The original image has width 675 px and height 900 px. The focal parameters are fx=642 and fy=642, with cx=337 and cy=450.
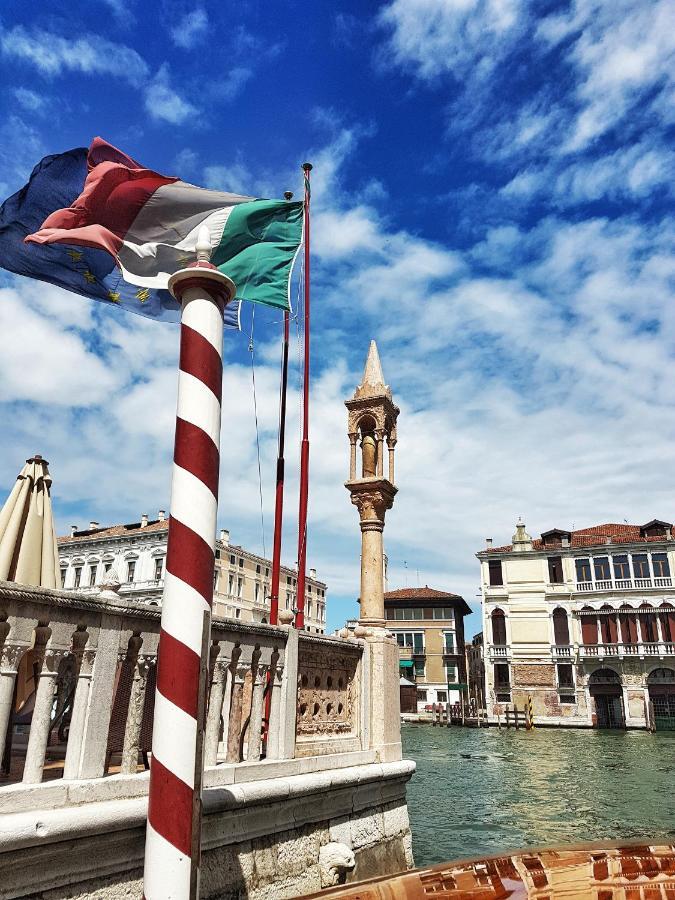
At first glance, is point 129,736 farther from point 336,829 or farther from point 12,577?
point 336,829

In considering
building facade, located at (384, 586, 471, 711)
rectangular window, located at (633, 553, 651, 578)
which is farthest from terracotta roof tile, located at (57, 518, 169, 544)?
rectangular window, located at (633, 553, 651, 578)

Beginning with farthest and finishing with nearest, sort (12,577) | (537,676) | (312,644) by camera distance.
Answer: (537,676)
(312,644)
(12,577)

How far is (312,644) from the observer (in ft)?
21.1

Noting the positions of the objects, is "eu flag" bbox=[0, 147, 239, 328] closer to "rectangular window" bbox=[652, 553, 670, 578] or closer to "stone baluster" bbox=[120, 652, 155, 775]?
"stone baluster" bbox=[120, 652, 155, 775]

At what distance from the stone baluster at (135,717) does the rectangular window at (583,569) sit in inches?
1875

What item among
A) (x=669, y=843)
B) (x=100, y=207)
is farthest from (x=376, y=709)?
(x=100, y=207)

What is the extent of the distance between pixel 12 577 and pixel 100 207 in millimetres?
4416

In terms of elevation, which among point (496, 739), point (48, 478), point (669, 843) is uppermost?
point (48, 478)

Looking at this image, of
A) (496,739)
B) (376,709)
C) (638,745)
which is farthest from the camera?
(496,739)

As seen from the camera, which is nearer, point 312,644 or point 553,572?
point 312,644

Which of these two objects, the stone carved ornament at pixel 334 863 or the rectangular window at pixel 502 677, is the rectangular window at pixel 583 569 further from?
the stone carved ornament at pixel 334 863

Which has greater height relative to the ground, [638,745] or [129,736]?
[129,736]

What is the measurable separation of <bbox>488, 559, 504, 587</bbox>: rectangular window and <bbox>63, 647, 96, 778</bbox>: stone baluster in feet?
159

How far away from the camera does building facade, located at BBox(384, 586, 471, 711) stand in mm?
58875
